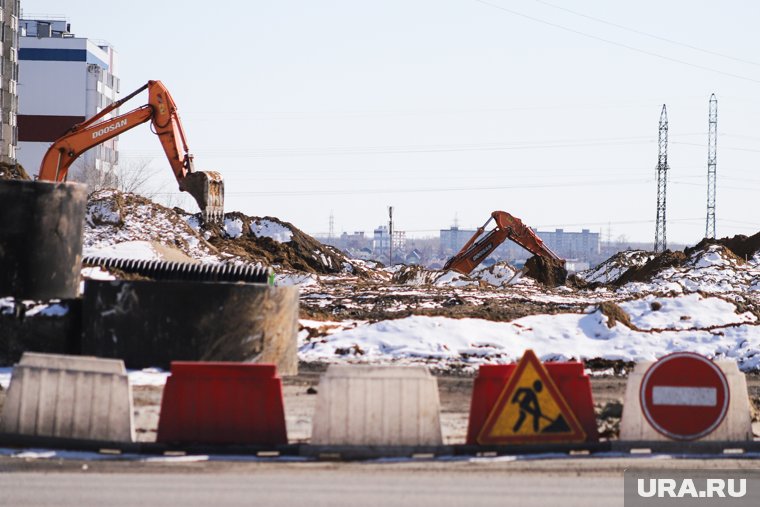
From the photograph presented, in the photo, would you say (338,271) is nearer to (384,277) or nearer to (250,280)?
(384,277)

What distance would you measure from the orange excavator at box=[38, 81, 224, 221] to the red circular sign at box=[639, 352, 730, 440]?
2595 cm

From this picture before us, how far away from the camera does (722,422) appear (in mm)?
11469

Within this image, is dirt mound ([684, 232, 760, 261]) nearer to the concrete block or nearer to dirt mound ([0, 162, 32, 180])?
dirt mound ([0, 162, 32, 180])

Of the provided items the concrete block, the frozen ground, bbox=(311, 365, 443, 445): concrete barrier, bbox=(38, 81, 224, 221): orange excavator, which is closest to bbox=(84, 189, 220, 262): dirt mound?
the frozen ground

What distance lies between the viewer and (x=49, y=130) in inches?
5379

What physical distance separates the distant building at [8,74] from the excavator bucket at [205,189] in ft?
182

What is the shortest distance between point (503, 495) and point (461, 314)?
13.7m

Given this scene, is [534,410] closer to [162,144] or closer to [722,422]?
[722,422]

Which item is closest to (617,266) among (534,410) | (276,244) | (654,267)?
(654,267)

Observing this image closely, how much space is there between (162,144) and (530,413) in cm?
2700

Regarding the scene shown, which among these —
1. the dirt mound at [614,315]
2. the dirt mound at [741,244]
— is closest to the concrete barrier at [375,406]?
the dirt mound at [614,315]

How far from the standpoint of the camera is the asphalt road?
9.18 metres

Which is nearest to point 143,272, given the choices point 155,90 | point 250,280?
point 250,280

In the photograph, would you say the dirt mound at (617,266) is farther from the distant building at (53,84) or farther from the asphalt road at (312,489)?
the distant building at (53,84)
